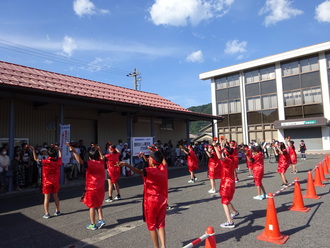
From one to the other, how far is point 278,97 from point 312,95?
359 cm

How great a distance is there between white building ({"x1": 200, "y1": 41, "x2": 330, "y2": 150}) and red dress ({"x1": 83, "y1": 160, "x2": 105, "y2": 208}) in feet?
92.8

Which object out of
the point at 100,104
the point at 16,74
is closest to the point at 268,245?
the point at 100,104

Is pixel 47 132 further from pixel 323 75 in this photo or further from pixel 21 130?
pixel 323 75

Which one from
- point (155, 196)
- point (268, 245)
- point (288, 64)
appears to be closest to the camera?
point (155, 196)

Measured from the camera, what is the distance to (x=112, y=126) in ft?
53.3

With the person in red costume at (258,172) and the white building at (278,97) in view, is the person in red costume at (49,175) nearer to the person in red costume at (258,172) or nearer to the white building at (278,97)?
the person in red costume at (258,172)

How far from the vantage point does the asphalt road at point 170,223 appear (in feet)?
14.2

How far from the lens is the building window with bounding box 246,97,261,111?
105 feet

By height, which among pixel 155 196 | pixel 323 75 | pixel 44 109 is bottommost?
pixel 155 196

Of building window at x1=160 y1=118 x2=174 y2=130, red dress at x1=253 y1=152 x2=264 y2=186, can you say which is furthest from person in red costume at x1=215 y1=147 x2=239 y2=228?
building window at x1=160 y1=118 x2=174 y2=130

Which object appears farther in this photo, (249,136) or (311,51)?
(249,136)

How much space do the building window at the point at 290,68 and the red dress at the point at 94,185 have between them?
99.1 ft

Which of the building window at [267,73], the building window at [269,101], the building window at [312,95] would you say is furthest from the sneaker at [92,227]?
the building window at [267,73]

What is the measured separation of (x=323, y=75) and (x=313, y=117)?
4.65 metres
